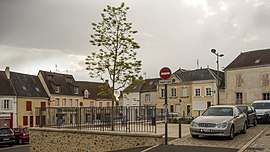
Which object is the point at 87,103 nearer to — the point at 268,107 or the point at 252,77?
the point at 252,77

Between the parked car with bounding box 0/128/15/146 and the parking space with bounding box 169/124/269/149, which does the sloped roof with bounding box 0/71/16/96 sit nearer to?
the parked car with bounding box 0/128/15/146

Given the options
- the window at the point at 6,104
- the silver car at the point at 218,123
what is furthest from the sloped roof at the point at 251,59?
the silver car at the point at 218,123

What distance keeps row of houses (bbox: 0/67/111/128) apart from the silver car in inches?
1224

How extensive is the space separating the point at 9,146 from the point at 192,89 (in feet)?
115

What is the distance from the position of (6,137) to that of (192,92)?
3558cm

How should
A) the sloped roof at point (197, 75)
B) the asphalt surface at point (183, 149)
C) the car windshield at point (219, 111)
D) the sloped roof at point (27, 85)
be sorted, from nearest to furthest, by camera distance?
1. the asphalt surface at point (183, 149)
2. the car windshield at point (219, 111)
3. the sloped roof at point (27, 85)
4. the sloped roof at point (197, 75)

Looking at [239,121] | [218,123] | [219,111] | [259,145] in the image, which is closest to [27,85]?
[219,111]

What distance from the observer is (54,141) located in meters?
19.2

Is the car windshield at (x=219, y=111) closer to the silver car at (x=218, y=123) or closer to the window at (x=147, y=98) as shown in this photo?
the silver car at (x=218, y=123)

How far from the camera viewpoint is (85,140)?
57.9ft

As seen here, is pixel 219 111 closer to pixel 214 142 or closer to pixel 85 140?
pixel 214 142

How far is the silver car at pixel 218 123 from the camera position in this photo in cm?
1416

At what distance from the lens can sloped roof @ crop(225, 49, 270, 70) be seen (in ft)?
177

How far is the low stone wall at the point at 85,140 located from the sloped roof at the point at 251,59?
4107 cm
